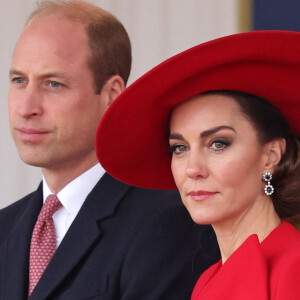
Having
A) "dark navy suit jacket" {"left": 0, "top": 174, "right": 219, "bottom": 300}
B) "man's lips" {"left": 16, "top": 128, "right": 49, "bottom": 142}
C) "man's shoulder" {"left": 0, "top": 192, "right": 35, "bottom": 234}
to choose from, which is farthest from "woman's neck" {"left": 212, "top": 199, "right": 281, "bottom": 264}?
"man's shoulder" {"left": 0, "top": 192, "right": 35, "bottom": 234}

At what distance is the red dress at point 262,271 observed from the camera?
1.50 m

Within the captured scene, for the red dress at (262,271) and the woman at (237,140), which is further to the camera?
the woman at (237,140)

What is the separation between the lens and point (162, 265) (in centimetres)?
199

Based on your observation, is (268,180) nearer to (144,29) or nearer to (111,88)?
(111,88)

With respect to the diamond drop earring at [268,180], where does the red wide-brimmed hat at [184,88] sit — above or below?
above

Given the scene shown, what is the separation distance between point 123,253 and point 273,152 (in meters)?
0.48

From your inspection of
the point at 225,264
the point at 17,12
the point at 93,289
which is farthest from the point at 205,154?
the point at 17,12

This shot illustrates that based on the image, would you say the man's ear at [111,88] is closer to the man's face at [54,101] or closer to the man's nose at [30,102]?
the man's face at [54,101]

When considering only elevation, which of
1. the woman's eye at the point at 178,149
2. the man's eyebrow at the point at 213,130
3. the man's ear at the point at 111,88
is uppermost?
the man's ear at the point at 111,88

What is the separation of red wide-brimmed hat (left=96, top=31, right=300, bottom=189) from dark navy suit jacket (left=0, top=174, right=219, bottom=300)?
0.14 m

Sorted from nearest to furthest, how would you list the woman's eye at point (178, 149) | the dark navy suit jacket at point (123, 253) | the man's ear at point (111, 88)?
1. the woman's eye at point (178, 149)
2. the dark navy suit jacket at point (123, 253)
3. the man's ear at point (111, 88)

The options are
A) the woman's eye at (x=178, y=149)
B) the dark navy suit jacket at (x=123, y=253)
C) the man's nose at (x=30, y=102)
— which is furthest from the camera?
the man's nose at (x=30, y=102)

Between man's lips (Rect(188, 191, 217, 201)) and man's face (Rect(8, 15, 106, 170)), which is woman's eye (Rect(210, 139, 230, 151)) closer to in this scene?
man's lips (Rect(188, 191, 217, 201))

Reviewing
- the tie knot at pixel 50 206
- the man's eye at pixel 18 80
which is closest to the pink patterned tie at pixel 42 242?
the tie knot at pixel 50 206
